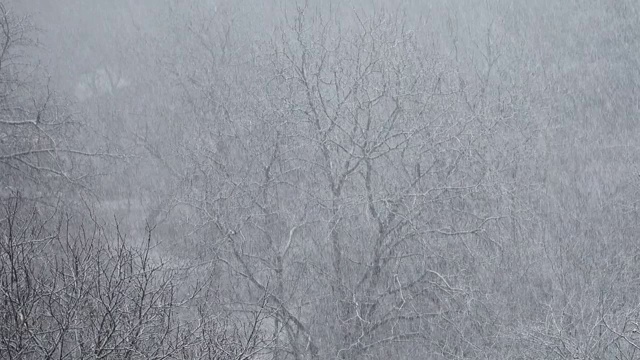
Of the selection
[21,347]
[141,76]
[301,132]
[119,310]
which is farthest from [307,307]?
[141,76]

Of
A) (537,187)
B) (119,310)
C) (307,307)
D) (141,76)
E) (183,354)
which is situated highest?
(141,76)

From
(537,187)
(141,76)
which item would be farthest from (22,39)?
(141,76)

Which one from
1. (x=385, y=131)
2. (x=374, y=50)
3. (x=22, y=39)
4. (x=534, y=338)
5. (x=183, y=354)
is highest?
(x=22, y=39)

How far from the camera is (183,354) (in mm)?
6312

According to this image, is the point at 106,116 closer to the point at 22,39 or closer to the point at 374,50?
the point at 22,39

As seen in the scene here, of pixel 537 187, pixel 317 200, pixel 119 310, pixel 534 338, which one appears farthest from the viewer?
pixel 537 187

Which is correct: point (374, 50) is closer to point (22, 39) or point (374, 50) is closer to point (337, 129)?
point (337, 129)

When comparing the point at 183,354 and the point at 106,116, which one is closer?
the point at 183,354

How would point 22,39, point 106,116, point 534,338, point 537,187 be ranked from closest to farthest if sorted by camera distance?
1. point 534,338
2. point 22,39
3. point 537,187
4. point 106,116

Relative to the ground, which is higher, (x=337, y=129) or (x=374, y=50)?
(x=374, y=50)

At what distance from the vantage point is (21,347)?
529cm

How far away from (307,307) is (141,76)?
18.8 meters

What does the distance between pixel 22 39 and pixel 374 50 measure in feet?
22.4

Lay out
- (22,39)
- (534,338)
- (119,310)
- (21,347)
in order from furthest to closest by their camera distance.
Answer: (22,39) < (534,338) < (119,310) < (21,347)
